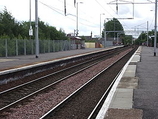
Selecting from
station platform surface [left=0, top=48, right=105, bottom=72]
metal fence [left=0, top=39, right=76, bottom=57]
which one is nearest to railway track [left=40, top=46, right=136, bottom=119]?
station platform surface [left=0, top=48, right=105, bottom=72]

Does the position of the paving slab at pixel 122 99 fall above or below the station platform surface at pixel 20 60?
below

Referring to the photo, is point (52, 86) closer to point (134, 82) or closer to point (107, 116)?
point (134, 82)

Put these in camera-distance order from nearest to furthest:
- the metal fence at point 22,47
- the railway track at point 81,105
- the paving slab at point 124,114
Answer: the paving slab at point 124,114
the railway track at point 81,105
the metal fence at point 22,47

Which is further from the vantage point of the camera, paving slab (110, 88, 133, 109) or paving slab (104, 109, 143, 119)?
paving slab (110, 88, 133, 109)

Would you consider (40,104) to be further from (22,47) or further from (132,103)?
(22,47)

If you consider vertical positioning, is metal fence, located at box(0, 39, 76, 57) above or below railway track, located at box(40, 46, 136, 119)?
above

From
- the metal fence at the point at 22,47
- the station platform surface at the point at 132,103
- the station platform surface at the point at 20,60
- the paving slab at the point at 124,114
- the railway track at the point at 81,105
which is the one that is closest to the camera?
the paving slab at the point at 124,114

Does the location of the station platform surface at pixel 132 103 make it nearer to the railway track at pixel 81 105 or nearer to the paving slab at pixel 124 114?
the paving slab at pixel 124 114

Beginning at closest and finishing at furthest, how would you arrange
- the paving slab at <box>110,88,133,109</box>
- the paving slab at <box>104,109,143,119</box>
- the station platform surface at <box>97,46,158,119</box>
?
the paving slab at <box>104,109,143,119</box>, the station platform surface at <box>97,46,158,119</box>, the paving slab at <box>110,88,133,109</box>

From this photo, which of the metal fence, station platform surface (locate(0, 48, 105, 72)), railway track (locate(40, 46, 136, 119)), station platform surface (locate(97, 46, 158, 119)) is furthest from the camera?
the metal fence

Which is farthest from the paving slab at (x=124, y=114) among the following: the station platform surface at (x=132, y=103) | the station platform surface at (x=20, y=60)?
the station platform surface at (x=20, y=60)

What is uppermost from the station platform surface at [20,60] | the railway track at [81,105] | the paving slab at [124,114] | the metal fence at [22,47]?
the metal fence at [22,47]

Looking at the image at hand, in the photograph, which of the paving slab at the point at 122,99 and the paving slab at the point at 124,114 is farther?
the paving slab at the point at 122,99

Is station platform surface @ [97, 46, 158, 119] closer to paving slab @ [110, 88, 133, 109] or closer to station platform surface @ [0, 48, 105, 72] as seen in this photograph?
paving slab @ [110, 88, 133, 109]
